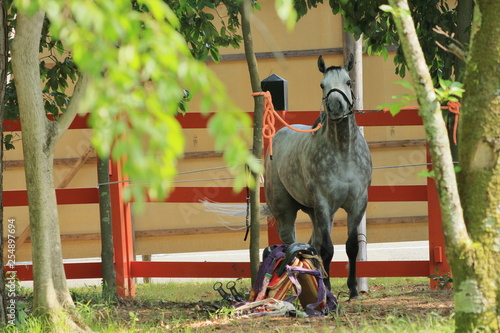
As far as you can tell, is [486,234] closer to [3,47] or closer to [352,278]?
[352,278]

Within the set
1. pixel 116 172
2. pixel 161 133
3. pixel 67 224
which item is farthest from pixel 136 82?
pixel 67 224

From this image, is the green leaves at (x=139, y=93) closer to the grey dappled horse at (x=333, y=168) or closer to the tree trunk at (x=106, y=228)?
the grey dappled horse at (x=333, y=168)

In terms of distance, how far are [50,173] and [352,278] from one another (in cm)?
233

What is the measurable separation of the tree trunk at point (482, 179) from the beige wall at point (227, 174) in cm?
778

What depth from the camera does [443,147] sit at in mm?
2732

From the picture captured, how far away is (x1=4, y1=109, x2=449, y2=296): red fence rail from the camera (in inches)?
230

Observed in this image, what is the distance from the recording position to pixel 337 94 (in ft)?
15.0

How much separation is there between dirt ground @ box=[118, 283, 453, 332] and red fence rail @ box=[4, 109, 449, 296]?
56 cm

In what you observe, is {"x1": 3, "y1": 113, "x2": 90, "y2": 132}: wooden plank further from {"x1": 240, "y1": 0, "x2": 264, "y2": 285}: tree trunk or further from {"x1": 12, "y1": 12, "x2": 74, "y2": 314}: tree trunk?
{"x1": 12, "y1": 12, "x2": 74, "y2": 314}: tree trunk

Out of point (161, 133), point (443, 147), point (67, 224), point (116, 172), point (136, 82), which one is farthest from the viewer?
point (67, 224)

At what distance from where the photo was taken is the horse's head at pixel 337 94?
4.55 metres

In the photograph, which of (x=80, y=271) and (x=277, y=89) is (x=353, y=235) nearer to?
(x=277, y=89)

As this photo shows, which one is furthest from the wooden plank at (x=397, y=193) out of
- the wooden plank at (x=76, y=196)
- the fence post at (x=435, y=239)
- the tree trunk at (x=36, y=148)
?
the tree trunk at (x=36, y=148)

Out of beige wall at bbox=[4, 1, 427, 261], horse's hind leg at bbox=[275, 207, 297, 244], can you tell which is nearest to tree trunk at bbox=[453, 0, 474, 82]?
horse's hind leg at bbox=[275, 207, 297, 244]
